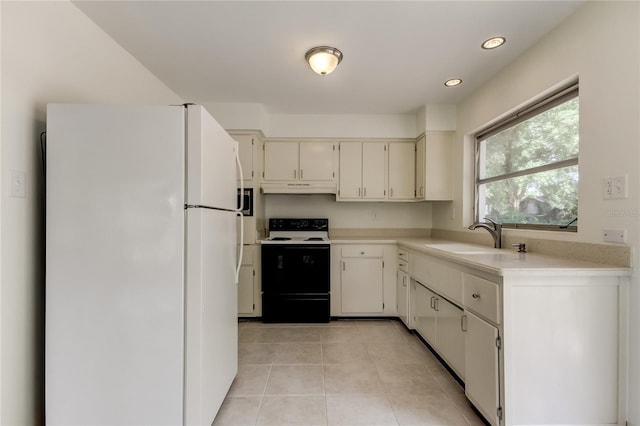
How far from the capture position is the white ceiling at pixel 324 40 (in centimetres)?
158

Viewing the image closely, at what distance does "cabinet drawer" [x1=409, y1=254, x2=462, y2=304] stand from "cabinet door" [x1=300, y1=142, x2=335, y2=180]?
138 cm

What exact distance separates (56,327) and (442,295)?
2.24 m

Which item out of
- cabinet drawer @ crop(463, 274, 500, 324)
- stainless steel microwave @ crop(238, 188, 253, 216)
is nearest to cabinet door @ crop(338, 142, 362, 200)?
stainless steel microwave @ crop(238, 188, 253, 216)

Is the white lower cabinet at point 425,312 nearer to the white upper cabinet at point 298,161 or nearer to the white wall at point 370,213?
the white wall at point 370,213

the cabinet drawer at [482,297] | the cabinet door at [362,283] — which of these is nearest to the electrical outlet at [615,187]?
the cabinet drawer at [482,297]

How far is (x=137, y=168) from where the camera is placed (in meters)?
1.27

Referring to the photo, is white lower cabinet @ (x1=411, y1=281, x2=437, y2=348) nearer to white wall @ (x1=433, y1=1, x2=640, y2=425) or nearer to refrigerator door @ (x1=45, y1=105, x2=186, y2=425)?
white wall @ (x1=433, y1=1, x2=640, y2=425)

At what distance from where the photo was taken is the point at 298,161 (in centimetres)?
329

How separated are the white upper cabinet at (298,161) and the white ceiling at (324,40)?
0.67 meters

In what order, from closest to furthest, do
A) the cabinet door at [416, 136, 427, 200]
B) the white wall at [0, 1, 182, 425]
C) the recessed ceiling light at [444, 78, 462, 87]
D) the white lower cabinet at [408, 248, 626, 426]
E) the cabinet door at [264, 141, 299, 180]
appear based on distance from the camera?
the white wall at [0, 1, 182, 425] → the white lower cabinet at [408, 248, 626, 426] → the recessed ceiling light at [444, 78, 462, 87] → the cabinet door at [416, 136, 427, 200] → the cabinet door at [264, 141, 299, 180]

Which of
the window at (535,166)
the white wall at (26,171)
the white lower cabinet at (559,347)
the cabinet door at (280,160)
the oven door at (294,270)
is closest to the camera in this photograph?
the white wall at (26,171)

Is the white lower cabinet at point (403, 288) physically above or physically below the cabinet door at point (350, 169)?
below

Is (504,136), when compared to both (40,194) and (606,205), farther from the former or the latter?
(40,194)

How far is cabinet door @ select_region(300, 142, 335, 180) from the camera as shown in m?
3.29
